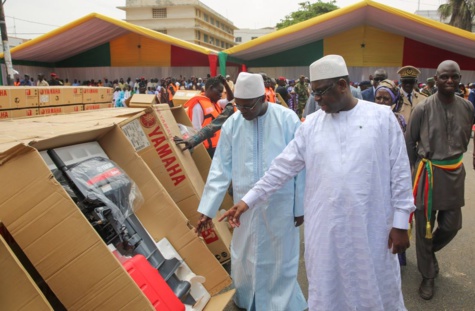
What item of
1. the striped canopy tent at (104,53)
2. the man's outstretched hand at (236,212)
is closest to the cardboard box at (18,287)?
the man's outstretched hand at (236,212)

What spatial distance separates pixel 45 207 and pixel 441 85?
2.87 m

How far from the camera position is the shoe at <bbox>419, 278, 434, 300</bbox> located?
10.1 feet

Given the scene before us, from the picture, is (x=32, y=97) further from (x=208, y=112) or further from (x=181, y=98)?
(x=181, y=98)

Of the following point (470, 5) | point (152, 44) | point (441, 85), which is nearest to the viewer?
point (441, 85)

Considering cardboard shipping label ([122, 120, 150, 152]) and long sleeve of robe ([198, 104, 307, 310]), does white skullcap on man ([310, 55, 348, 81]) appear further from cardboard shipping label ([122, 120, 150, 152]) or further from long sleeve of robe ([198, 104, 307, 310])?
cardboard shipping label ([122, 120, 150, 152])

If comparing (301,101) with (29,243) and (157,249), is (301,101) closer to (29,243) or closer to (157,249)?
(157,249)

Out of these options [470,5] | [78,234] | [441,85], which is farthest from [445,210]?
[470,5]

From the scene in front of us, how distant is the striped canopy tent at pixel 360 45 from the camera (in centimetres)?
1569

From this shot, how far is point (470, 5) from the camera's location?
27.1 meters

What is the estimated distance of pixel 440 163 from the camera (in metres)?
3.16

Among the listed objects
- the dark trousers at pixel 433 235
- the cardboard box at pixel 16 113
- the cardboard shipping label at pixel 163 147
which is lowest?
the dark trousers at pixel 433 235

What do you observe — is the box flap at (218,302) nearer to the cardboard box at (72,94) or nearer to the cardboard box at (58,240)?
the cardboard box at (58,240)

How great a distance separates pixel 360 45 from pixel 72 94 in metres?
16.6

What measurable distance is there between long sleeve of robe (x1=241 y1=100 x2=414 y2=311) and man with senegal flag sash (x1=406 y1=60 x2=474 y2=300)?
1278 millimetres
